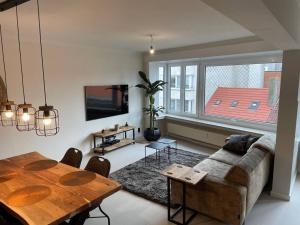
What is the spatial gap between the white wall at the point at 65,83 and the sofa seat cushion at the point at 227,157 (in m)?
2.79

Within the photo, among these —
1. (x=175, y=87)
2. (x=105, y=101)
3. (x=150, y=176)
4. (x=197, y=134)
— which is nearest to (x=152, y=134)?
(x=197, y=134)

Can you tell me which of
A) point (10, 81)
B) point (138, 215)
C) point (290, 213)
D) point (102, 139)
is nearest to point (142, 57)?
point (102, 139)

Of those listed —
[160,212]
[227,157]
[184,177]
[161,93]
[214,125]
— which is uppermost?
[161,93]

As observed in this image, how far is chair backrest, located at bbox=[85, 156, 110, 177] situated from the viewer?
2508 millimetres

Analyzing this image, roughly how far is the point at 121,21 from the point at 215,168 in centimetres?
235

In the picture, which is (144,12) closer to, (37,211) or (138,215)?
(37,211)

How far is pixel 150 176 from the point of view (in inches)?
149

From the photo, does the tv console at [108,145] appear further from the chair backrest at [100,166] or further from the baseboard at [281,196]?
the baseboard at [281,196]

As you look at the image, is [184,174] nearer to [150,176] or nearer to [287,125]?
[150,176]

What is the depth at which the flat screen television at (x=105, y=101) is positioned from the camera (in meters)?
4.83

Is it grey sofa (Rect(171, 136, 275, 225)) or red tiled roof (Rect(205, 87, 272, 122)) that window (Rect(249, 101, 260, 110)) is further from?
grey sofa (Rect(171, 136, 275, 225))

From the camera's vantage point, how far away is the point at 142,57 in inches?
239

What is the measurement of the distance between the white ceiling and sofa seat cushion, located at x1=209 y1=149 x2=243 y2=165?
6.57 ft

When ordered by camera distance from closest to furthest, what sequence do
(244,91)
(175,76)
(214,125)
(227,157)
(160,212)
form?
(160,212) < (227,157) < (244,91) < (214,125) < (175,76)
